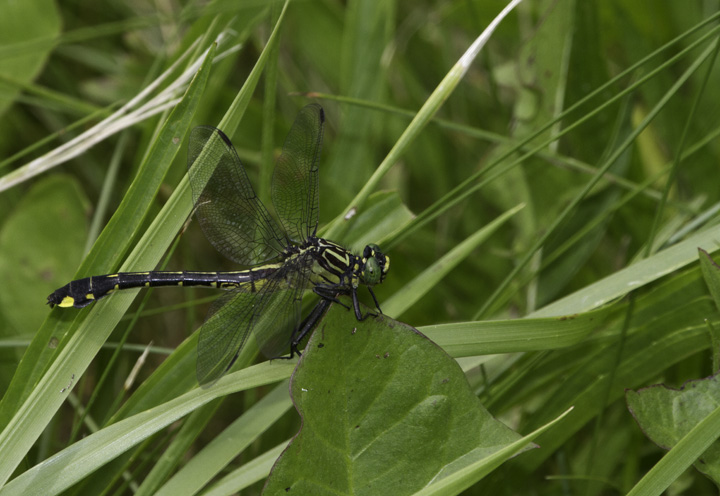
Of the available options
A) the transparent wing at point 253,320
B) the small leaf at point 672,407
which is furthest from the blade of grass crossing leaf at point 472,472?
the transparent wing at point 253,320

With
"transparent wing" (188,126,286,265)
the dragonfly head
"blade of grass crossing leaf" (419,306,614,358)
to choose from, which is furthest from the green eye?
"blade of grass crossing leaf" (419,306,614,358)

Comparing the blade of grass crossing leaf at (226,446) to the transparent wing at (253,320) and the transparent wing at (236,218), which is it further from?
the transparent wing at (236,218)

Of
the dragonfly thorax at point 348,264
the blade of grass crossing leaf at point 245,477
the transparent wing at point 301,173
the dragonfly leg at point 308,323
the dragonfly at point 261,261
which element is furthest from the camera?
the transparent wing at point 301,173

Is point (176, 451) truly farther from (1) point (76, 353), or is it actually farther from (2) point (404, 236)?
(2) point (404, 236)

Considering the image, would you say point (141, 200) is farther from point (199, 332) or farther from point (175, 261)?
point (175, 261)

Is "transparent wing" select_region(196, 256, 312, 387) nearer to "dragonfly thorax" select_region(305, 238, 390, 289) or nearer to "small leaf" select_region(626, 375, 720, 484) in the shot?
"dragonfly thorax" select_region(305, 238, 390, 289)

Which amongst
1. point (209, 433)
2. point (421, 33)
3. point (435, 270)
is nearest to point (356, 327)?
point (435, 270)

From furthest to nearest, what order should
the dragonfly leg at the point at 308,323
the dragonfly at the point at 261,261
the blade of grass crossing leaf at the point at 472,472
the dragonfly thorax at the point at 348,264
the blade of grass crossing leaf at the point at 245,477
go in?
the dragonfly thorax at the point at 348,264
the dragonfly leg at the point at 308,323
the dragonfly at the point at 261,261
the blade of grass crossing leaf at the point at 245,477
the blade of grass crossing leaf at the point at 472,472

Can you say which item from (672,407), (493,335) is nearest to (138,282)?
(493,335)
